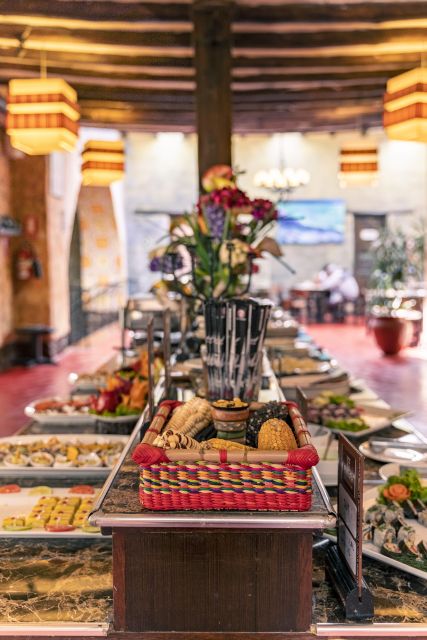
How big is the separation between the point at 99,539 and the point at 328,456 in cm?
96

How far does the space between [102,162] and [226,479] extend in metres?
7.81

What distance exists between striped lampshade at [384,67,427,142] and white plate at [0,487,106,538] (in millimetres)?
4120

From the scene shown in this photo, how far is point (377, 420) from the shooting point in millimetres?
3463

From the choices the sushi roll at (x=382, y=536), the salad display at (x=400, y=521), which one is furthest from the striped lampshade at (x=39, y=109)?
the sushi roll at (x=382, y=536)

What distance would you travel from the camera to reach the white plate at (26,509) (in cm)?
208

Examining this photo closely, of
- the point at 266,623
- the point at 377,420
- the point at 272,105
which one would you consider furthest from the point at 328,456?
the point at 272,105

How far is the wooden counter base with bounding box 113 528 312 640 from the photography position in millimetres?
1583

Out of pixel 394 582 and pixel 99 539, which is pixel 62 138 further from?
pixel 394 582

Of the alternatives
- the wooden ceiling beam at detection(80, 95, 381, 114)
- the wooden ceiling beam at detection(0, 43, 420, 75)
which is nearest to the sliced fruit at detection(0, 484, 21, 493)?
the wooden ceiling beam at detection(0, 43, 420, 75)

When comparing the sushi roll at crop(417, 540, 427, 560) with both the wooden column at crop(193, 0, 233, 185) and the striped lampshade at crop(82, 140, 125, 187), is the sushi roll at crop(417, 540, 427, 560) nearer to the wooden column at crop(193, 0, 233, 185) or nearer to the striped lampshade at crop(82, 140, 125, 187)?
the wooden column at crop(193, 0, 233, 185)

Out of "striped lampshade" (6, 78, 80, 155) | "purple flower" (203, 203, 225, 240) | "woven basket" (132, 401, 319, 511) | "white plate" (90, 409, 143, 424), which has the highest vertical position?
"striped lampshade" (6, 78, 80, 155)

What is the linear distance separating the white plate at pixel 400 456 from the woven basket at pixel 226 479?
129 centimetres

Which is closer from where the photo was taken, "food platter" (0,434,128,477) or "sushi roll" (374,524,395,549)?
"sushi roll" (374,524,395,549)

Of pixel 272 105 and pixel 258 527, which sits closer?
pixel 258 527
